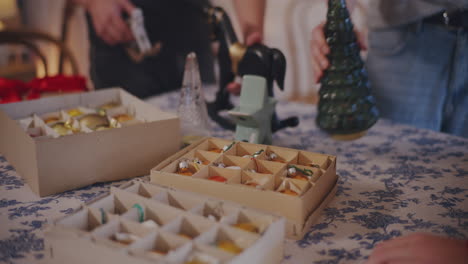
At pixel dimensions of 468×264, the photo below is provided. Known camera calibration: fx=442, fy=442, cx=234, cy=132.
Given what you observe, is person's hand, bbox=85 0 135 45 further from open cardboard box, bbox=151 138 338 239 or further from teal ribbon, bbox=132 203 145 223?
teal ribbon, bbox=132 203 145 223

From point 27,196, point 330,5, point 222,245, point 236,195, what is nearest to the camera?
point 222,245

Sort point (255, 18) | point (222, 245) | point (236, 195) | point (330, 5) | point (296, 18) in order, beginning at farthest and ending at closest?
point (296, 18), point (255, 18), point (330, 5), point (236, 195), point (222, 245)

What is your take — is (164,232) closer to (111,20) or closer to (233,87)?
(233,87)

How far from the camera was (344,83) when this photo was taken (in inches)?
52.1

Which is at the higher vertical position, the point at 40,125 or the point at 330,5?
the point at 330,5

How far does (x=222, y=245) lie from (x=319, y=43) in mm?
804

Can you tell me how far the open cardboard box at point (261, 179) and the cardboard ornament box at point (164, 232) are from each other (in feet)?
0.28

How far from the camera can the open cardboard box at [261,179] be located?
37.4 inches

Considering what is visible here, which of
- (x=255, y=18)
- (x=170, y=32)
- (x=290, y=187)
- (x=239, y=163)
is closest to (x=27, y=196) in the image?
(x=239, y=163)

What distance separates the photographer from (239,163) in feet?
3.79

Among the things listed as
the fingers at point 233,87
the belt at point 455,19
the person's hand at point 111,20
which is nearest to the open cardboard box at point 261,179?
the fingers at point 233,87

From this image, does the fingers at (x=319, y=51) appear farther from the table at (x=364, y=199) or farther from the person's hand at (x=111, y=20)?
the person's hand at (x=111, y=20)

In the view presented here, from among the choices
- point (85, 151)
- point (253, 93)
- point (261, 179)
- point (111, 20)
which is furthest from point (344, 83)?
point (111, 20)

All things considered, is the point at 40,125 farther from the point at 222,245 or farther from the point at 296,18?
the point at 296,18
